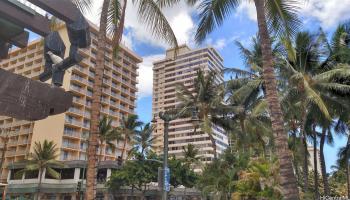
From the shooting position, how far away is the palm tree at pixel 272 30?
26.7 ft

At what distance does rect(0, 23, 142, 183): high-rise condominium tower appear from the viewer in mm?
66062

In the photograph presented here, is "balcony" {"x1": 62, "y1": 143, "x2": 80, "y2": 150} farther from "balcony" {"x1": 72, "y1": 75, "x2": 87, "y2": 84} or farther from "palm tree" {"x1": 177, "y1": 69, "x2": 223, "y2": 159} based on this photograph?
"palm tree" {"x1": 177, "y1": 69, "x2": 223, "y2": 159}

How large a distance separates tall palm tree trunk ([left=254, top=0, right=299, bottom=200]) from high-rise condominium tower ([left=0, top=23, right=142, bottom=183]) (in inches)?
1942

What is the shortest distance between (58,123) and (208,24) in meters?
59.5

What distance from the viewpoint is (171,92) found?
447ft

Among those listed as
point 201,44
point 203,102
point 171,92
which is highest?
point 171,92

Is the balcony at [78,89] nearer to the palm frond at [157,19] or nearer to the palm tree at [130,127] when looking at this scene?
the palm tree at [130,127]

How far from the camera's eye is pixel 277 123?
873cm

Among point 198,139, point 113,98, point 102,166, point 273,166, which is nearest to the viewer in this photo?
point 273,166

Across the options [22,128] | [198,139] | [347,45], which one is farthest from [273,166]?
→ [198,139]

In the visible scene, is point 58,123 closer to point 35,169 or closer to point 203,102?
point 35,169

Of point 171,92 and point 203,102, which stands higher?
point 171,92

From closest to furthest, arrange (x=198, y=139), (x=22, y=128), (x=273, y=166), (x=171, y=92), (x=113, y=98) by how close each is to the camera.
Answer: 1. (x=273, y=166)
2. (x=22, y=128)
3. (x=113, y=98)
4. (x=198, y=139)
5. (x=171, y=92)

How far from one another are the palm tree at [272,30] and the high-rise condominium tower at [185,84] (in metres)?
107
